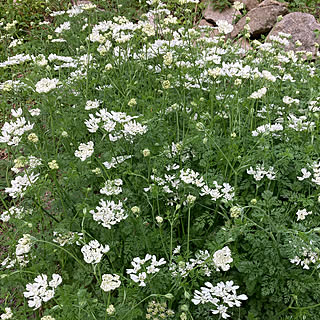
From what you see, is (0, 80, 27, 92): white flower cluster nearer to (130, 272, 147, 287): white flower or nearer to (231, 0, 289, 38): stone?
(130, 272, 147, 287): white flower

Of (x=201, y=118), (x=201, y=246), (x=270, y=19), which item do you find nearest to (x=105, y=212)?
(x=201, y=246)

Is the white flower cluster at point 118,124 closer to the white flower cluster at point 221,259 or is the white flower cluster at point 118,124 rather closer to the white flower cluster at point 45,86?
the white flower cluster at point 45,86

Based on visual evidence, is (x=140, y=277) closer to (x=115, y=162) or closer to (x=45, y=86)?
(x=115, y=162)

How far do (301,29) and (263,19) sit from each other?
27.9 inches

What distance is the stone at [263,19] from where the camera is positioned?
6371mm

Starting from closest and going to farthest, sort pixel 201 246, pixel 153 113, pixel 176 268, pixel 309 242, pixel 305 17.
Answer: pixel 309 242 → pixel 176 268 → pixel 201 246 → pixel 153 113 → pixel 305 17

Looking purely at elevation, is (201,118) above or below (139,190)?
above

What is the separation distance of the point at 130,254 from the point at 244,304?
0.87 meters

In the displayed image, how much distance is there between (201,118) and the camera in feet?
10.1

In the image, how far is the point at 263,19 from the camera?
6.38 m

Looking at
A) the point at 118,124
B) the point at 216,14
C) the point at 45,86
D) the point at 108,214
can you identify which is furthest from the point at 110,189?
the point at 216,14

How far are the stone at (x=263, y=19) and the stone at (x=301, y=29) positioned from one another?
0.26 meters

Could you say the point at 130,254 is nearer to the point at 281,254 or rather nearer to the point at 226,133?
the point at 281,254

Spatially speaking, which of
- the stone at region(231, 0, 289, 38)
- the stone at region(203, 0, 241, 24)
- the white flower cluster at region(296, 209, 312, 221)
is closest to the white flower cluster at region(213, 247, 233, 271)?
the white flower cluster at region(296, 209, 312, 221)
